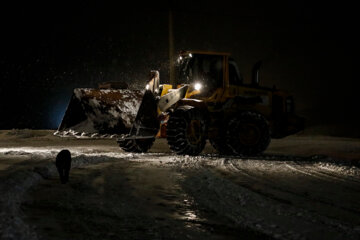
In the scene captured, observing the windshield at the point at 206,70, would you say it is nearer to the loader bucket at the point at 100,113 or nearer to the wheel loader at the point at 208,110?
the wheel loader at the point at 208,110

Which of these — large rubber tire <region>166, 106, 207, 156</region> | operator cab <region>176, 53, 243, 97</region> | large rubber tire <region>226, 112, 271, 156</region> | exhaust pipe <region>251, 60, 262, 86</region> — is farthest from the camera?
operator cab <region>176, 53, 243, 97</region>

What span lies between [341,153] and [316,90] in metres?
26.6

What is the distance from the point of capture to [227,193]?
6.70 metres

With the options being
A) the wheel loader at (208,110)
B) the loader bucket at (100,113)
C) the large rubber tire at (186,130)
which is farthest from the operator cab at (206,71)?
the loader bucket at (100,113)

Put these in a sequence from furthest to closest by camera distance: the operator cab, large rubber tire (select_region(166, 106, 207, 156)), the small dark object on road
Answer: the operator cab
large rubber tire (select_region(166, 106, 207, 156))
the small dark object on road

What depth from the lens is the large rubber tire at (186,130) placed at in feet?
40.5

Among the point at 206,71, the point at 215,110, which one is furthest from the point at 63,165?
the point at 206,71

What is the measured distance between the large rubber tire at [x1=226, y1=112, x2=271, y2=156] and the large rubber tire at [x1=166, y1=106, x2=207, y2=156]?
790 mm

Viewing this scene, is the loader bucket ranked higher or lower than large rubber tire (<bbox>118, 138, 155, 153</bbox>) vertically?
higher

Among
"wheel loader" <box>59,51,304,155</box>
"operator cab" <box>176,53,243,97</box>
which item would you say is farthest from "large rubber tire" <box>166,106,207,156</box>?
"operator cab" <box>176,53,243,97</box>

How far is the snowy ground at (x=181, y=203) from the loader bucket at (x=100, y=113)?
115 inches

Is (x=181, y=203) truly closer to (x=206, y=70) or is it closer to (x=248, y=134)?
(x=248, y=134)

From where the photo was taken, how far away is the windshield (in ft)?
44.1

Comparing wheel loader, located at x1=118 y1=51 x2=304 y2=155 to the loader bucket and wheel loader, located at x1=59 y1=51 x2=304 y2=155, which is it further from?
the loader bucket
